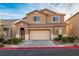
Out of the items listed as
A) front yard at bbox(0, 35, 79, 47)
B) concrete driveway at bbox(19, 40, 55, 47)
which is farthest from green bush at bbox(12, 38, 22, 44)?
concrete driveway at bbox(19, 40, 55, 47)

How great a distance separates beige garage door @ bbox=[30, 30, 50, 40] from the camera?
809cm

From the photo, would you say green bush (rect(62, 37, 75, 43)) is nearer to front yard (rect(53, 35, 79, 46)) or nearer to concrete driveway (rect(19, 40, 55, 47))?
front yard (rect(53, 35, 79, 46))

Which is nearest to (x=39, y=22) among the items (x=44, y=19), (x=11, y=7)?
(x=44, y=19)

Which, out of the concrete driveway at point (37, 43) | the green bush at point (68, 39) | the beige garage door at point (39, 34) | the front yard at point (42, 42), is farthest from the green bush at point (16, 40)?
the green bush at point (68, 39)

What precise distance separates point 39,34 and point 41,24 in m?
0.24

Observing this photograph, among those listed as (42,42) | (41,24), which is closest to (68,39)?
(42,42)

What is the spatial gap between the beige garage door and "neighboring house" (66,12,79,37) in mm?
462

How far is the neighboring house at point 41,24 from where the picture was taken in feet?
26.3

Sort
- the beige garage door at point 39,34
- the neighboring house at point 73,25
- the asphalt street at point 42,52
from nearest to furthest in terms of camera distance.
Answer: the asphalt street at point 42,52 → the neighboring house at point 73,25 → the beige garage door at point 39,34

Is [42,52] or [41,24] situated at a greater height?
[41,24]

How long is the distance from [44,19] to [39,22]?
128mm

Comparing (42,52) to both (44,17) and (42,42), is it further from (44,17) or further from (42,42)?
(44,17)

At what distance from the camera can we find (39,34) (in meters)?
8.15

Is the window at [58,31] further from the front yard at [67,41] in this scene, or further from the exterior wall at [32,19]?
the exterior wall at [32,19]
